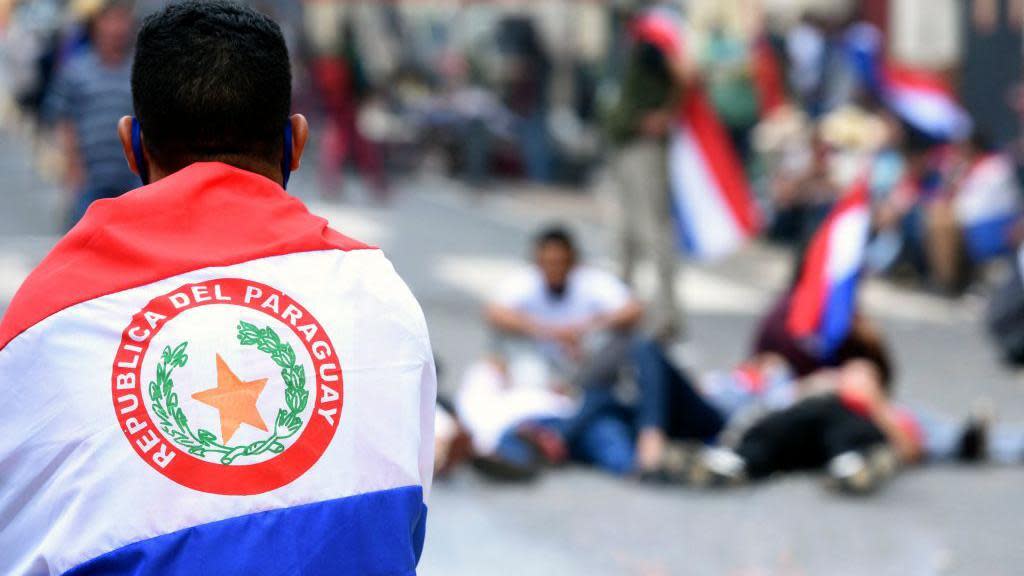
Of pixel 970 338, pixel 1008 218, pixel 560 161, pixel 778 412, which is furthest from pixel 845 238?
pixel 560 161

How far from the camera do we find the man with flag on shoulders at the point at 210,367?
8.31 ft

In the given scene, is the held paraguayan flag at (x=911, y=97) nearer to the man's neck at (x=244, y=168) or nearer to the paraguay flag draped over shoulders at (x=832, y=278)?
the paraguay flag draped over shoulders at (x=832, y=278)

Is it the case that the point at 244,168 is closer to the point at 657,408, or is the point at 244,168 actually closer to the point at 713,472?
the point at 713,472

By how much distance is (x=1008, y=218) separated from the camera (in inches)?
557

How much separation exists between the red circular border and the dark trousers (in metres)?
5.92

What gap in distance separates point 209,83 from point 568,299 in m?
7.07

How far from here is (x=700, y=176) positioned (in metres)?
12.5

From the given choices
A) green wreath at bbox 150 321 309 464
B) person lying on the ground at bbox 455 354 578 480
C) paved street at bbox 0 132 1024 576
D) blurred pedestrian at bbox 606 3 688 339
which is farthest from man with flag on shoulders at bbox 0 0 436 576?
blurred pedestrian at bbox 606 3 688 339

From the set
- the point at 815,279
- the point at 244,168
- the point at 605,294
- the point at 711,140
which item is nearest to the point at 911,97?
the point at 711,140

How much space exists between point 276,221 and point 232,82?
0.65 feet

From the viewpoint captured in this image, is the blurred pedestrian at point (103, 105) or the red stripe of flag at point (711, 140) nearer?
the blurred pedestrian at point (103, 105)

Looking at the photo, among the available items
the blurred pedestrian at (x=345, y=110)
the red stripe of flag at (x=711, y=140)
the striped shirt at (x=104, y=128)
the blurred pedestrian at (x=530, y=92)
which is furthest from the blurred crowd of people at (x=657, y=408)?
the blurred pedestrian at (x=530, y=92)

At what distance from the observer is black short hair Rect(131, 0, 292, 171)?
2650mm

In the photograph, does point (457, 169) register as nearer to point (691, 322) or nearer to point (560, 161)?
point (560, 161)
